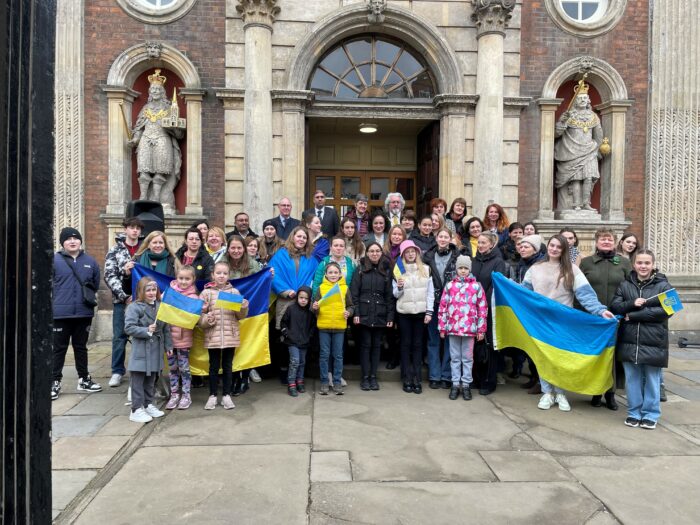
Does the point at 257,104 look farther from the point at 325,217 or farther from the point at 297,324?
the point at 297,324

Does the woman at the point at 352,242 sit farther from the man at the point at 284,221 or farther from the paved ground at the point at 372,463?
the paved ground at the point at 372,463

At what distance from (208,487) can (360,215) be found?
16.1 feet

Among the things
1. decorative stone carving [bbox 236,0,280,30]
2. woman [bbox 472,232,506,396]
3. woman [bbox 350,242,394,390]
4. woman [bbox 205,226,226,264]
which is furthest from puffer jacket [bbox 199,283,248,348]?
decorative stone carving [bbox 236,0,280,30]

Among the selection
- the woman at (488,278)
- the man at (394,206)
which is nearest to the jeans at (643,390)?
the woman at (488,278)

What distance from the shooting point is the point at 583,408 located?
19.4 ft

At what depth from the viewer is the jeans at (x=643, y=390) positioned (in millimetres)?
5266

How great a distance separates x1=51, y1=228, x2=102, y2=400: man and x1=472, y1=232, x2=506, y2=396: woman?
482cm

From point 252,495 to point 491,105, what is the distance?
840 cm

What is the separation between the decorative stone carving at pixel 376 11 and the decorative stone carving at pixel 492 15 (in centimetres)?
174

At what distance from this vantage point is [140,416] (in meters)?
5.22

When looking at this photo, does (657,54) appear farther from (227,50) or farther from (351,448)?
(351,448)

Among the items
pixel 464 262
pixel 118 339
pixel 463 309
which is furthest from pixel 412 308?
pixel 118 339

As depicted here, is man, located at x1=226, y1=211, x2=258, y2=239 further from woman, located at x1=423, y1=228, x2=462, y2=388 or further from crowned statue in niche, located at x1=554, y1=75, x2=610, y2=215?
crowned statue in niche, located at x1=554, y1=75, x2=610, y2=215

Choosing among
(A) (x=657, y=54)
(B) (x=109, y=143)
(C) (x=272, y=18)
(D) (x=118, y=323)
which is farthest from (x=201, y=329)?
(A) (x=657, y=54)
